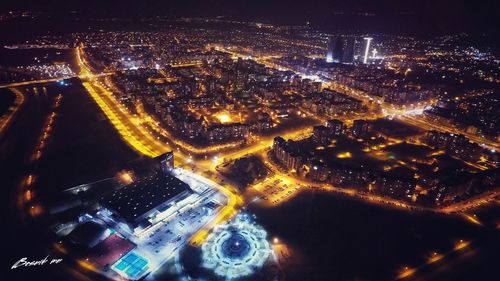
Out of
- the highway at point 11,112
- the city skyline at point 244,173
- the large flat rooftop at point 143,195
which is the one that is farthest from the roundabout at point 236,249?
the highway at point 11,112

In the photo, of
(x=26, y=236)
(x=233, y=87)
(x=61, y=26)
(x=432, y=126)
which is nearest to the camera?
(x=26, y=236)

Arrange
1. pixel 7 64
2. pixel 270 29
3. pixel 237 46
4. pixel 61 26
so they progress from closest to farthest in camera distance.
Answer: pixel 7 64
pixel 237 46
pixel 61 26
pixel 270 29

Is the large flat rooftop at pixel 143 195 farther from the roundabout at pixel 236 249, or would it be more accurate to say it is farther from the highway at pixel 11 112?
the highway at pixel 11 112

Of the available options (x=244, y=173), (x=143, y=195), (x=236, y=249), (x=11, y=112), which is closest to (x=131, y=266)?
(x=236, y=249)

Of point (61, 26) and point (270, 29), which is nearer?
point (61, 26)

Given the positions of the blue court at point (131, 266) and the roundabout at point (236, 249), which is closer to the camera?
the blue court at point (131, 266)

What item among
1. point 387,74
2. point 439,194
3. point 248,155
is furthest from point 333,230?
point 387,74

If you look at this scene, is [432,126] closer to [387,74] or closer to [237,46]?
[387,74]
